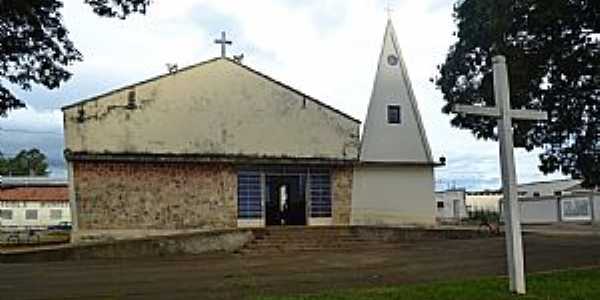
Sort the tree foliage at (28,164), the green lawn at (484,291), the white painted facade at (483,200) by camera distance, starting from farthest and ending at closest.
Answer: the tree foliage at (28,164)
the white painted facade at (483,200)
the green lawn at (484,291)

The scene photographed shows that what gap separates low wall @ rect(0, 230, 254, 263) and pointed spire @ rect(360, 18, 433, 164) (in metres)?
7.73

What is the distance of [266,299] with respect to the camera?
9898mm

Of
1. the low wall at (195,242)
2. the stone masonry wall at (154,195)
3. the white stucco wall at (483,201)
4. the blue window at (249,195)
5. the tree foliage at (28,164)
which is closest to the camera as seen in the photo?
the low wall at (195,242)

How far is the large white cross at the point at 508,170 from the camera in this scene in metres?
10.3

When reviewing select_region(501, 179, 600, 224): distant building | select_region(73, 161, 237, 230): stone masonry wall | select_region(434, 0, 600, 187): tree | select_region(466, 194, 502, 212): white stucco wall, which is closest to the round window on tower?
select_region(73, 161, 237, 230): stone masonry wall

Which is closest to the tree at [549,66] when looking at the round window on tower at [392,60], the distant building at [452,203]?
the round window on tower at [392,60]

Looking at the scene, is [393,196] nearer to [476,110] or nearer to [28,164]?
[476,110]

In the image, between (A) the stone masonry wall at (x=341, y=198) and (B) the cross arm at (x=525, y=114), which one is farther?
(A) the stone masonry wall at (x=341, y=198)

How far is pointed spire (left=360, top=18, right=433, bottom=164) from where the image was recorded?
28.1 meters

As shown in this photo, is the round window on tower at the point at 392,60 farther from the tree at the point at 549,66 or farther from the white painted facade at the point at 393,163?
the tree at the point at 549,66

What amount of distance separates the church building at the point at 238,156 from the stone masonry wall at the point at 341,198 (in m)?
0.04

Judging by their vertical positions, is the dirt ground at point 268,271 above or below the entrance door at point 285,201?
below

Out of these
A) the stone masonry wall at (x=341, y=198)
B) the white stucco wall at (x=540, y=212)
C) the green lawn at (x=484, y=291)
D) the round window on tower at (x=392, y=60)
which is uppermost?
the round window on tower at (x=392, y=60)

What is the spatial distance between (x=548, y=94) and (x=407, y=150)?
41.9 feet
